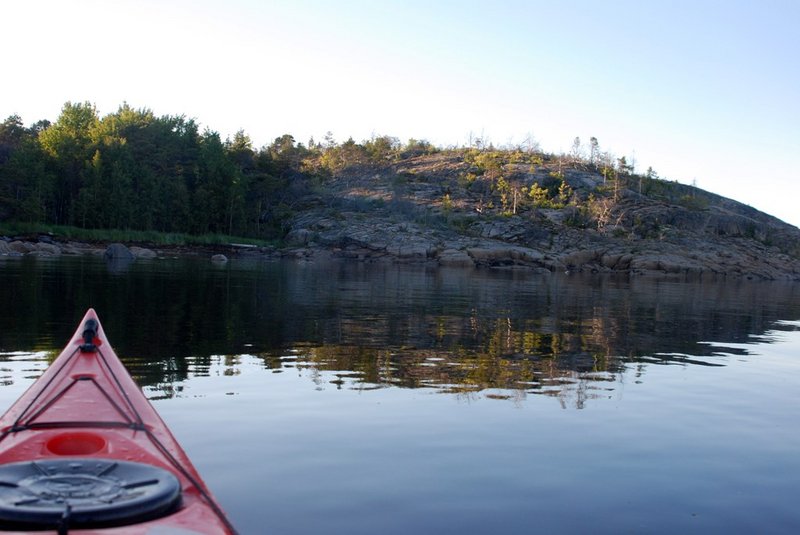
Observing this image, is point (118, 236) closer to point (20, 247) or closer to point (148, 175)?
point (148, 175)

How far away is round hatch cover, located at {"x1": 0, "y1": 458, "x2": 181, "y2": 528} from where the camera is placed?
3.51 meters

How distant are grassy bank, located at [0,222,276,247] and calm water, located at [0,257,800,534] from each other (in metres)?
37.3

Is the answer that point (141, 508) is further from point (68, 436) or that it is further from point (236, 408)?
point (236, 408)

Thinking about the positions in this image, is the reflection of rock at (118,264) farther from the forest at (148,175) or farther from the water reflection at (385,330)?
the forest at (148,175)

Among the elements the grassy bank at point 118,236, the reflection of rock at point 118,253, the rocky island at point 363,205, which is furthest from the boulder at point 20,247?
the reflection of rock at point 118,253

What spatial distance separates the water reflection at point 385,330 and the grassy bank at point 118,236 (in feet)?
86.5

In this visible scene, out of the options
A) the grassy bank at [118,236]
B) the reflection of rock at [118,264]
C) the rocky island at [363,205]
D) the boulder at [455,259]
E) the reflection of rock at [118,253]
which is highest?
the rocky island at [363,205]

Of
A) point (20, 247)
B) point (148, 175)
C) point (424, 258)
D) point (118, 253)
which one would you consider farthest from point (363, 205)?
point (20, 247)

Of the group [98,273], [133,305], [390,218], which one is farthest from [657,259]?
[133,305]

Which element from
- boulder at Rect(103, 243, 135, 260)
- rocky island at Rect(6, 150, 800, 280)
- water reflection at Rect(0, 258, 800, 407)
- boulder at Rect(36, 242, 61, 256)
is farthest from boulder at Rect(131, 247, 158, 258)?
water reflection at Rect(0, 258, 800, 407)

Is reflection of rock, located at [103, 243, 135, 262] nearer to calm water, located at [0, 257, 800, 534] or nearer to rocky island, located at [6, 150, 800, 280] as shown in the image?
rocky island, located at [6, 150, 800, 280]

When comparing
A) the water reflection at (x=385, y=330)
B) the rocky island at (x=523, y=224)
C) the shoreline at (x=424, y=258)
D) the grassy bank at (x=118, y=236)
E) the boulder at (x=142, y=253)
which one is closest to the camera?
the water reflection at (x=385, y=330)

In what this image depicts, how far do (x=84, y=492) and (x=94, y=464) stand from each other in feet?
1.50

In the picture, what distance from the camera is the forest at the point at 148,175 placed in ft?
191
